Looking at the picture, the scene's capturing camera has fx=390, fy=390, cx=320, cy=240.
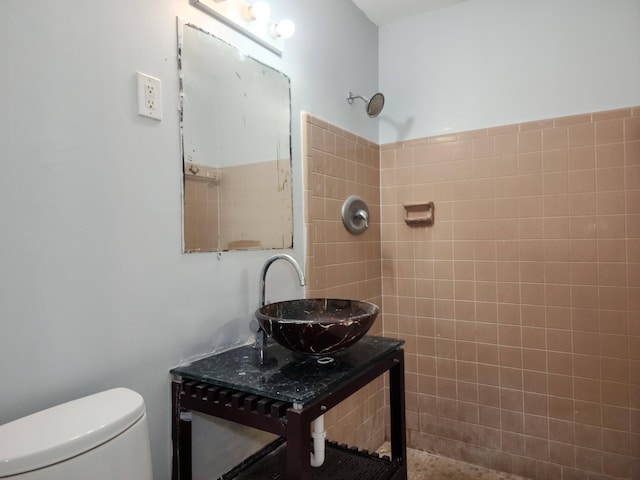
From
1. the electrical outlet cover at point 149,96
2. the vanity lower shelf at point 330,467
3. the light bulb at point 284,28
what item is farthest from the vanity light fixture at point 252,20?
the vanity lower shelf at point 330,467

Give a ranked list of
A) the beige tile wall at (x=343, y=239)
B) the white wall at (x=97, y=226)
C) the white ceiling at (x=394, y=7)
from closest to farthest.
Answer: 1. the white wall at (x=97, y=226)
2. the beige tile wall at (x=343, y=239)
3. the white ceiling at (x=394, y=7)

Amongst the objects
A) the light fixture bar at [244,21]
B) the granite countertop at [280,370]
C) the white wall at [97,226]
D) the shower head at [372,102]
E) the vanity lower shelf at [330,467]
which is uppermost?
the light fixture bar at [244,21]

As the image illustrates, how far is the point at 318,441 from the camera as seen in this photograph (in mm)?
1269

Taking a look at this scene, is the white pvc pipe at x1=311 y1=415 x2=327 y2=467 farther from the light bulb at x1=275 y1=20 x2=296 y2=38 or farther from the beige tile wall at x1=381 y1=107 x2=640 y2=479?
the light bulb at x1=275 y1=20 x2=296 y2=38

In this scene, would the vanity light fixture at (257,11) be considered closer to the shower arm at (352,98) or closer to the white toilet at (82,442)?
the shower arm at (352,98)

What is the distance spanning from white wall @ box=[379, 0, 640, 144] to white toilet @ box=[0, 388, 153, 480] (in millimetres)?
2032

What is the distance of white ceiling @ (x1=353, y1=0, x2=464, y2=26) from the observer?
85.2 inches

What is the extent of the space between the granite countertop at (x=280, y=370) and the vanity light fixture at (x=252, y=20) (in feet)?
3.77

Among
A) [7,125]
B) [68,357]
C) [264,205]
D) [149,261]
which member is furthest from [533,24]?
[68,357]

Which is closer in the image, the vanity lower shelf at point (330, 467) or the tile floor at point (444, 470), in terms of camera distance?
the vanity lower shelf at point (330, 467)

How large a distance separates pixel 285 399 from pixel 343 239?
3.80 ft

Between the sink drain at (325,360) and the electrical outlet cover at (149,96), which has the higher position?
the electrical outlet cover at (149,96)

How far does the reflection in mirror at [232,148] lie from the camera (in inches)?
49.0

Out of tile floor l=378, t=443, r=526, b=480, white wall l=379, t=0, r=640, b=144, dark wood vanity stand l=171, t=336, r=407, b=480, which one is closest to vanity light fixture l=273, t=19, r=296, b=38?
white wall l=379, t=0, r=640, b=144
